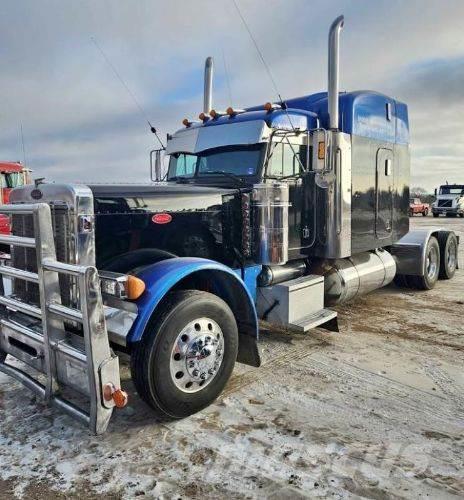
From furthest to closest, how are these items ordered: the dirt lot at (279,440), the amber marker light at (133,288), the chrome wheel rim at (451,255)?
the chrome wheel rim at (451,255)
the amber marker light at (133,288)
the dirt lot at (279,440)

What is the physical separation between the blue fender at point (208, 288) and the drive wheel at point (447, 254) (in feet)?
20.3

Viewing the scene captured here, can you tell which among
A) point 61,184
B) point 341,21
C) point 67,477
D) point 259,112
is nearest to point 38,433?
point 67,477

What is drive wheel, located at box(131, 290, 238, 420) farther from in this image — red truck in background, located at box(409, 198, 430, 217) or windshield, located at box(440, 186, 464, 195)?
red truck in background, located at box(409, 198, 430, 217)

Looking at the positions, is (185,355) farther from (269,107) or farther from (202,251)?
(269,107)

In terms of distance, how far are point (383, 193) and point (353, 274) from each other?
1337 millimetres

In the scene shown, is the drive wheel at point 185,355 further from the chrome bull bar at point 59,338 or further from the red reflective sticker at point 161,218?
the red reflective sticker at point 161,218

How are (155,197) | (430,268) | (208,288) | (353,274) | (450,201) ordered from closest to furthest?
(155,197), (208,288), (353,274), (430,268), (450,201)

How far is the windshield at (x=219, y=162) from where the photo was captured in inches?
205

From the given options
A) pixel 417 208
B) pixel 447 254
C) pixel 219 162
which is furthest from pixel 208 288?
pixel 417 208

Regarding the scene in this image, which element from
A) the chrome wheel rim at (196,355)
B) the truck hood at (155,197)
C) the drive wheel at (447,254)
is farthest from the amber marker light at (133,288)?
the drive wheel at (447,254)

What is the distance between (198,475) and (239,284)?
1.65 metres

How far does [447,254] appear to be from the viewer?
30.2 feet

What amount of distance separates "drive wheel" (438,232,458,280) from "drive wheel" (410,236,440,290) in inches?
8.3

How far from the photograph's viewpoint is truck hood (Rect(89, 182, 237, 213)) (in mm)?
3781
